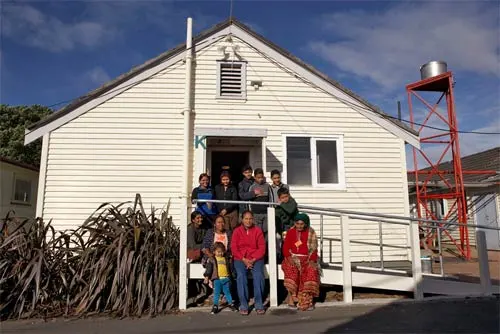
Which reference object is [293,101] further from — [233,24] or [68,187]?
[68,187]

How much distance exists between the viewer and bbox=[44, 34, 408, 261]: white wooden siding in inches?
334

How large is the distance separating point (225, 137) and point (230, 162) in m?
1.12

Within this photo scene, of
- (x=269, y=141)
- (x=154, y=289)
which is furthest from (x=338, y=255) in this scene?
(x=154, y=289)

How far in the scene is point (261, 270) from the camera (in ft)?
19.3

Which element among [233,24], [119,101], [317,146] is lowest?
[317,146]

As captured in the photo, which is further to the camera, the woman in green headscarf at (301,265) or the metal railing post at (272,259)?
the metal railing post at (272,259)

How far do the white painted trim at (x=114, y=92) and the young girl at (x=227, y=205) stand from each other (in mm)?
3646

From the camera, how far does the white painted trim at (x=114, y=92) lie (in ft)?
27.7

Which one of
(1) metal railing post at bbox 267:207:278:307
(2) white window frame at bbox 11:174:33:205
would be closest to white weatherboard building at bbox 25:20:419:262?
(1) metal railing post at bbox 267:207:278:307

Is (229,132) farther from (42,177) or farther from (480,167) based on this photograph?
(480,167)

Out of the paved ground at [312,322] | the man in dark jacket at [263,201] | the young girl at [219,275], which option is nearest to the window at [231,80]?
the man in dark jacket at [263,201]

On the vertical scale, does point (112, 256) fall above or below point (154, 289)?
above

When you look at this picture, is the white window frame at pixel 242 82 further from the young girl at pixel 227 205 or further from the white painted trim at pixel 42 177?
the white painted trim at pixel 42 177

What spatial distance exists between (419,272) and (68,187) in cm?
716
